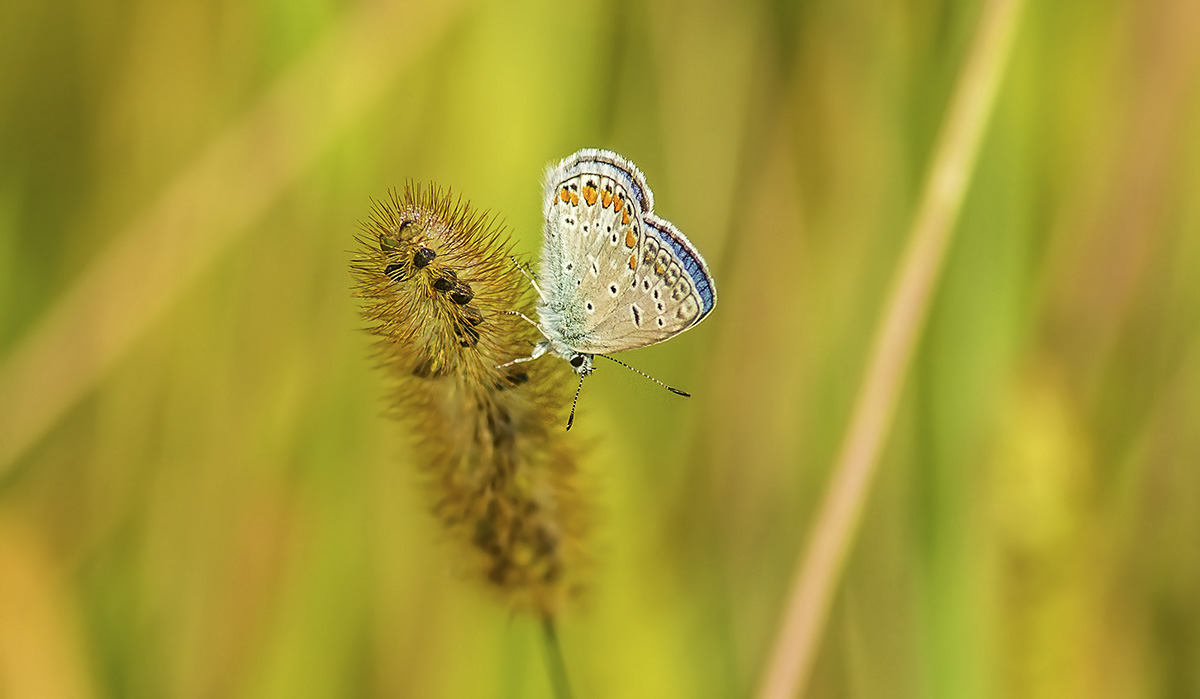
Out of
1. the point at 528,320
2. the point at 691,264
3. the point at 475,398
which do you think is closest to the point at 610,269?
the point at 691,264

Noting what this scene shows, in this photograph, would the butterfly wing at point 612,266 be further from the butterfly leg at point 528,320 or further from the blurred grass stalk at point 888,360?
the blurred grass stalk at point 888,360

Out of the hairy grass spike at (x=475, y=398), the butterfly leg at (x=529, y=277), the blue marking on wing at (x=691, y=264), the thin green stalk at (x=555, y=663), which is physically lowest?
the thin green stalk at (x=555, y=663)

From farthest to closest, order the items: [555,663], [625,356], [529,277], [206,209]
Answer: [625,356] → [206,209] → [529,277] → [555,663]

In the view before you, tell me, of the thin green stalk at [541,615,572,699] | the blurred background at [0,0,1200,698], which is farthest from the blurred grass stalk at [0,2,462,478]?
the thin green stalk at [541,615,572,699]

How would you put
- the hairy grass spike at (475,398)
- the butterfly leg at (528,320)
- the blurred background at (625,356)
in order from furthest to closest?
the blurred background at (625,356)
the butterfly leg at (528,320)
the hairy grass spike at (475,398)

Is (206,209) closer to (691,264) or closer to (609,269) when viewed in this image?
(609,269)

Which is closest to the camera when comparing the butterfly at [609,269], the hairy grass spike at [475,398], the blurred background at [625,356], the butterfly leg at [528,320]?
the hairy grass spike at [475,398]

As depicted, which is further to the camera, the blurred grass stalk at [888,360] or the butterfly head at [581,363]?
the butterfly head at [581,363]

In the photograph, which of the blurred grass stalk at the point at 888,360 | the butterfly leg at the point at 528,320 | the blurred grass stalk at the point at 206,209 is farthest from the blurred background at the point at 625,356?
the butterfly leg at the point at 528,320

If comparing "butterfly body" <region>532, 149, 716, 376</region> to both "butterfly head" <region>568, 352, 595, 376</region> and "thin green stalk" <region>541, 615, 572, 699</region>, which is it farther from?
"thin green stalk" <region>541, 615, 572, 699</region>
